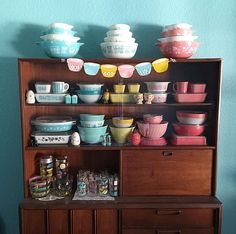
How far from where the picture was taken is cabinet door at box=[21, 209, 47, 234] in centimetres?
173

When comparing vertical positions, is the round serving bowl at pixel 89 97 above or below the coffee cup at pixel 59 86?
below

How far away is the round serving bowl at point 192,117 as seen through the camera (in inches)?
71.5

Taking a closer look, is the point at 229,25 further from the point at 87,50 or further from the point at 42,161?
the point at 42,161

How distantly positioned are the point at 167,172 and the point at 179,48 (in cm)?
75

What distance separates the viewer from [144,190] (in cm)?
184

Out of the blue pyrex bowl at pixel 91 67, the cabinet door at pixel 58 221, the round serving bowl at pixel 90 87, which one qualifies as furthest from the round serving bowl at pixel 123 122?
the cabinet door at pixel 58 221

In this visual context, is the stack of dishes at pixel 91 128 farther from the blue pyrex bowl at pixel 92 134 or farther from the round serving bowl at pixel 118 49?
the round serving bowl at pixel 118 49

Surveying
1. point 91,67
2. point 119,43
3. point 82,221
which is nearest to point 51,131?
point 91,67

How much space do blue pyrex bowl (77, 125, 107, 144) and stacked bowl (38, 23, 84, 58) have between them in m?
0.47

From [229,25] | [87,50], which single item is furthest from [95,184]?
[229,25]

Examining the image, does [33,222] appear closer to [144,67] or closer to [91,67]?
[91,67]

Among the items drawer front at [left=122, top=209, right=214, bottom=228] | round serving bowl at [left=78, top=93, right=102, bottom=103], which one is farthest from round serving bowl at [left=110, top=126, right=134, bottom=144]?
drawer front at [left=122, top=209, right=214, bottom=228]

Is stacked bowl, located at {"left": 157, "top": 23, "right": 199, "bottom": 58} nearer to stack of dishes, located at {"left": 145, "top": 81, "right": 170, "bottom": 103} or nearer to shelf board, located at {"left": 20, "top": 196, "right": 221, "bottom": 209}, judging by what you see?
stack of dishes, located at {"left": 145, "top": 81, "right": 170, "bottom": 103}

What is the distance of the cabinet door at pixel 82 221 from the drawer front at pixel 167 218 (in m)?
0.19
